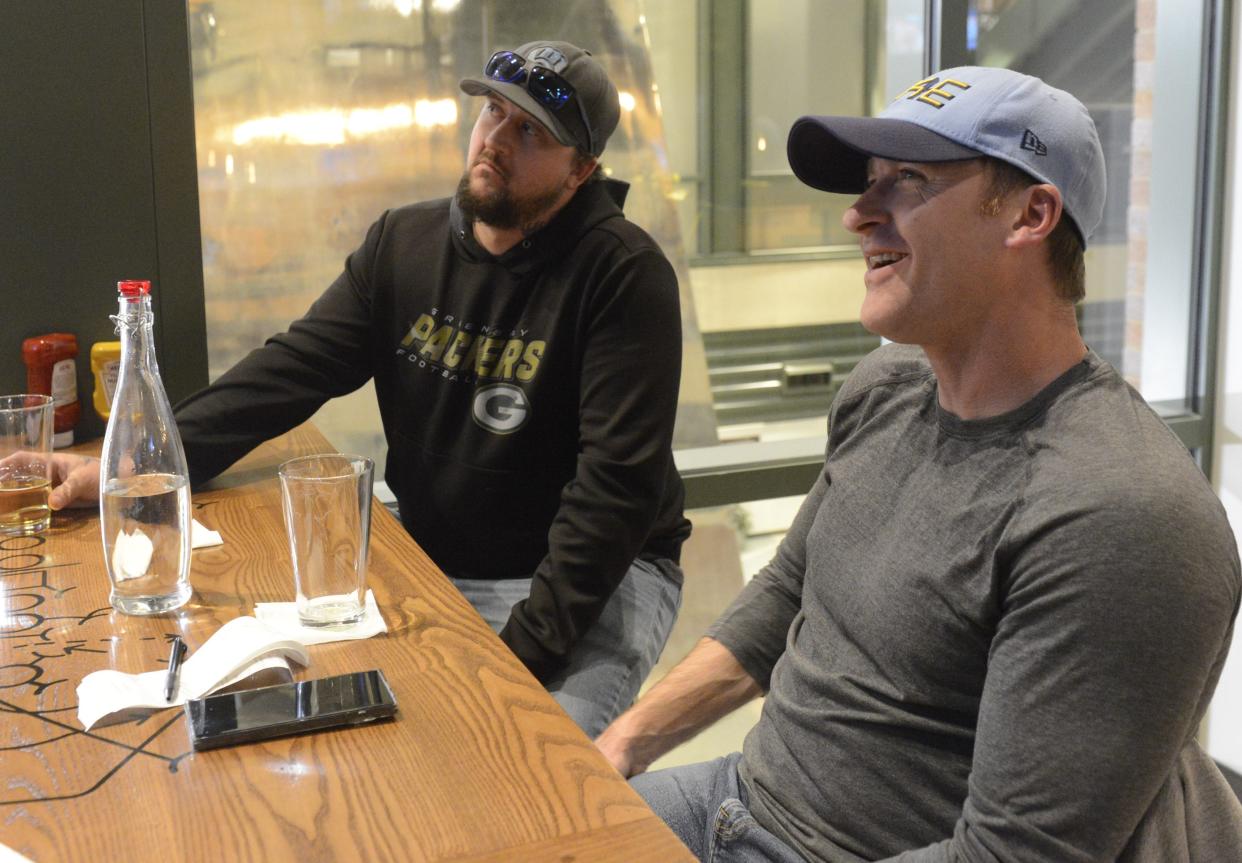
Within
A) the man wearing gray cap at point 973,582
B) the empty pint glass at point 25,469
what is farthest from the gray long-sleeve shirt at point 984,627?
the empty pint glass at point 25,469

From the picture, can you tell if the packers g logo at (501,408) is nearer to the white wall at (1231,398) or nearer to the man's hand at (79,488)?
the man's hand at (79,488)

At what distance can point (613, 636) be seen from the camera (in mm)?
1947

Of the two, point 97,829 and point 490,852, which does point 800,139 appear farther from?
point 97,829

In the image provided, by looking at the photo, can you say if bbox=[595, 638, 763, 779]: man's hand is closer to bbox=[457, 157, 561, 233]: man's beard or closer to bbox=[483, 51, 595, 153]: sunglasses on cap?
bbox=[457, 157, 561, 233]: man's beard

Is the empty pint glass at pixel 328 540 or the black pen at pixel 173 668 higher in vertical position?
the empty pint glass at pixel 328 540

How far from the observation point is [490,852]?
83cm

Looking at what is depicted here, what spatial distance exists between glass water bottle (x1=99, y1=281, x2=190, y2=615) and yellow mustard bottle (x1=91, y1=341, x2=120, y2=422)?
2.73ft

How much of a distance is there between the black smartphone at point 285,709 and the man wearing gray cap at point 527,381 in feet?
2.49

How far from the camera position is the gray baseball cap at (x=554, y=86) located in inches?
79.9

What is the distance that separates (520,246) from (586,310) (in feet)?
0.62

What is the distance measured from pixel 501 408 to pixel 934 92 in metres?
0.96

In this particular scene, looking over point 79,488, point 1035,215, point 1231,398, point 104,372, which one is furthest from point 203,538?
point 1231,398

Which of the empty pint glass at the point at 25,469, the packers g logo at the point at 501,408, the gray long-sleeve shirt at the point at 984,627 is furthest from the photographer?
the packers g logo at the point at 501,408

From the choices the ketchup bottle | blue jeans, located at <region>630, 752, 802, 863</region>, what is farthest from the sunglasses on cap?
blue jeans, located at <region>630, 752, 802, 863</region>
